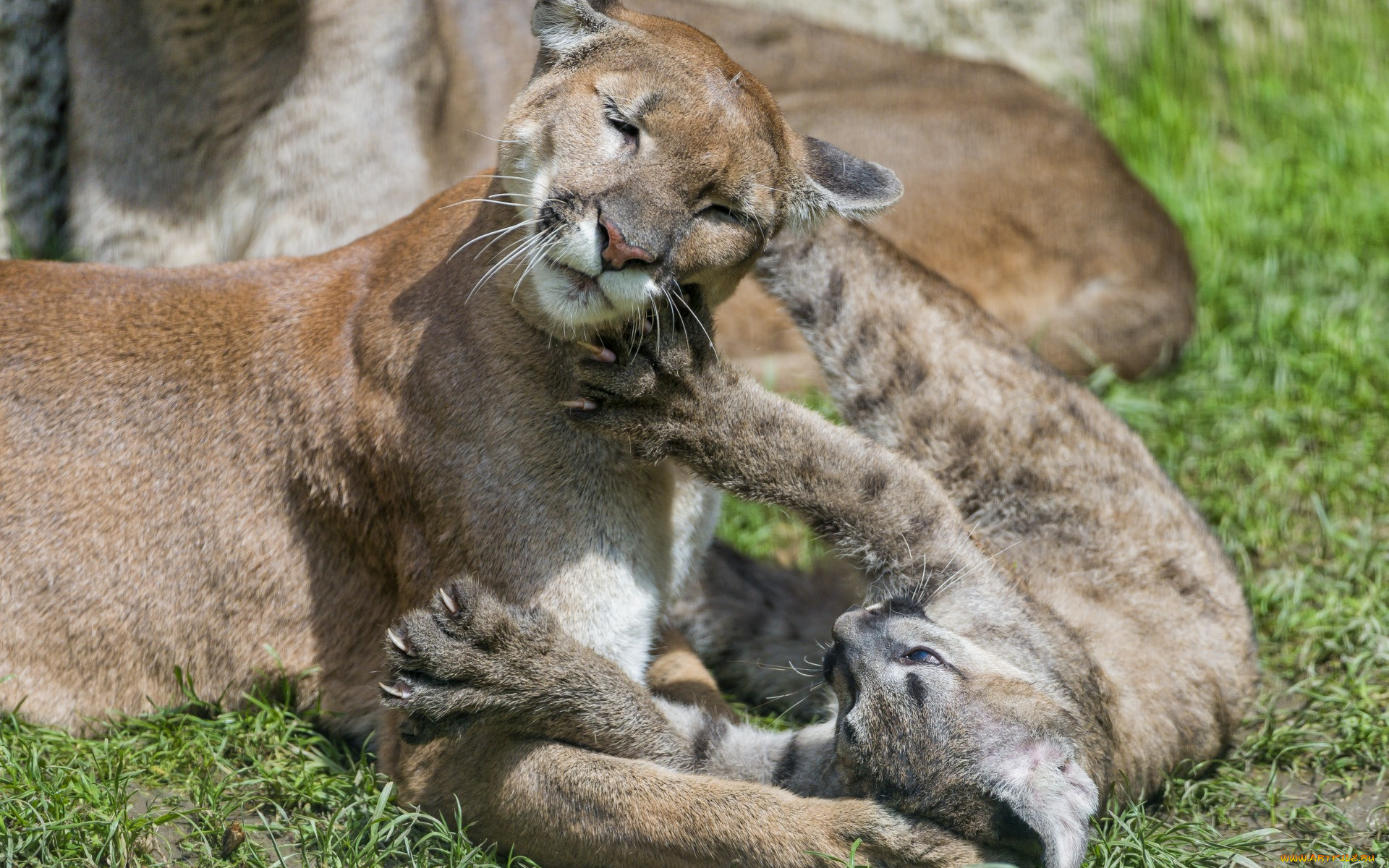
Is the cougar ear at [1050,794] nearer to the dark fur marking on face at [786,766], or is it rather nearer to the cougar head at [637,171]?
the dark fur marking on face at [786,766]

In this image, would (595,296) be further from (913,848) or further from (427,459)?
(913,848)

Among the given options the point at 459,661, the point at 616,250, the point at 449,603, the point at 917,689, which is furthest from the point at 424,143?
the point at 917,689

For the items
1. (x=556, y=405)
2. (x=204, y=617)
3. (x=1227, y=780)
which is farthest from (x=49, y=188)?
(x=1227, y=780)

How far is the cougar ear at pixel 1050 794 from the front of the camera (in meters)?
3.64

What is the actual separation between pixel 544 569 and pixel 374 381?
0.76 meters

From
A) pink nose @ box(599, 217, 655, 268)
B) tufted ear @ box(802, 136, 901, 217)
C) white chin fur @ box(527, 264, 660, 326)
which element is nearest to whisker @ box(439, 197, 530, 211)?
white chin fur @ box(527, 264, 660, 326)

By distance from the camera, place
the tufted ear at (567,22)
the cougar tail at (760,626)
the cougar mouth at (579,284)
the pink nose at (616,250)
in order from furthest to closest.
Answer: the cougar tail at (760,626) → the tufted ear at (567,22) → the cougar mouth at (579,284) → the pink nose at (616,250)

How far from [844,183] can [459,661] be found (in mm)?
1810

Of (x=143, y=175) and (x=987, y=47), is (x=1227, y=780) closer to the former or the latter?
(x=143, y=175)

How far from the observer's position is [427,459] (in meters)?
3.99

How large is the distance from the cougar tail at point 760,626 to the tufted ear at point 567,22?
6.02 ft

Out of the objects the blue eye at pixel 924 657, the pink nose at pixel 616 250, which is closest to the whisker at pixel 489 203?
the pink nose at pixel 616 250

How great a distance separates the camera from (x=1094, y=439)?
16.4ft

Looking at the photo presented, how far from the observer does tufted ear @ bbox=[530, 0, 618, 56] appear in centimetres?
408
